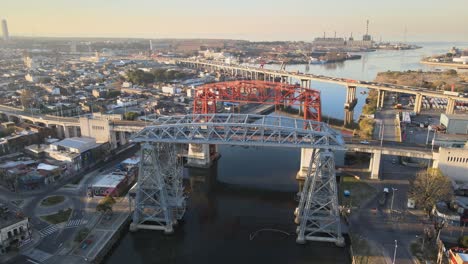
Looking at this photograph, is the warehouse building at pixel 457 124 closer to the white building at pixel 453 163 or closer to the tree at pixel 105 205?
the white building at pixel 453 163

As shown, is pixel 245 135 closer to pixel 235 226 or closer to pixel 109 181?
pixel 235 226

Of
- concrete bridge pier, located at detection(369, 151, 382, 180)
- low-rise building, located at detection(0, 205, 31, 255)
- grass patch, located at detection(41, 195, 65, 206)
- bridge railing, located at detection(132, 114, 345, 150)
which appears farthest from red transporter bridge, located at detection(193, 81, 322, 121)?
low-rise building, located at detection(0, 205, 31, 255)

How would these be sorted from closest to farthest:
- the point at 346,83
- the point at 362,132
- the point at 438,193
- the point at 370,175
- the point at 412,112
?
1. the point at 438,193
2. the point at 370,175
3. the point at 362,132
4. the point at 412,112
5. the point at 346,83

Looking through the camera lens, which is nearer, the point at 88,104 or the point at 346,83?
the point at 88,104

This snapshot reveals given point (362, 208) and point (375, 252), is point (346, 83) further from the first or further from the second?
point (375, 252)

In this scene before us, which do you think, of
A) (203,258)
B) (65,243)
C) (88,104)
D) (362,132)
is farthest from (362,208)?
(88,104)
